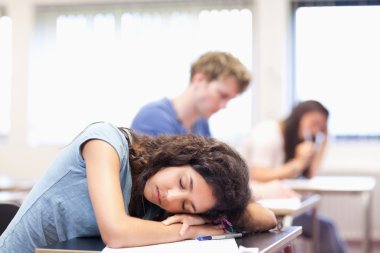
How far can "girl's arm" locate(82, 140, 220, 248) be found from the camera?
1420 mm

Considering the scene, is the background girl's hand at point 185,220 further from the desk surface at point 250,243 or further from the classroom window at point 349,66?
the classroom window at point 349,66

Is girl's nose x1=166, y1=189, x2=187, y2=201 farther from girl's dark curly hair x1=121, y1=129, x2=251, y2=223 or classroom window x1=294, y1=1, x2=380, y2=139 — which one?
classroom window x1=294, y1=1, x2=380, y2=139

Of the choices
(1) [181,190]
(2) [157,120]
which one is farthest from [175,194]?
(2) [157,120]

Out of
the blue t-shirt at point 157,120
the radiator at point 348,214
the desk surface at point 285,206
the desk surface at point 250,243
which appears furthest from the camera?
the radiator at point 348,214

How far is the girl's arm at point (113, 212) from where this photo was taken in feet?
4.66

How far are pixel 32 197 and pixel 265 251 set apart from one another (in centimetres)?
58

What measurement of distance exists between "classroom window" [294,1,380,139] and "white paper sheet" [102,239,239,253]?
463 centimetres

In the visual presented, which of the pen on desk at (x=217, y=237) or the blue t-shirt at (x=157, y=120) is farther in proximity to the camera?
the blue t-shirt at (x=157, y=120)

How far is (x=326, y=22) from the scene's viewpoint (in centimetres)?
597

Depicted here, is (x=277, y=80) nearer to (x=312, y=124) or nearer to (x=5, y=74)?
(x=312, y=124)

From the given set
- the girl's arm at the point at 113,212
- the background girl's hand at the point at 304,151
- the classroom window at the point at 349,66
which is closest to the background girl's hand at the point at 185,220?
the girl's arm at the point at 113,212

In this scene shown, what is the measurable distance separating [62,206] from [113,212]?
195mm

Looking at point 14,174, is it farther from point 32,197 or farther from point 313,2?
point 32,197

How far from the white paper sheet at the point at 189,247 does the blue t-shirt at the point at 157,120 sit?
125 cm
